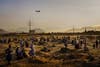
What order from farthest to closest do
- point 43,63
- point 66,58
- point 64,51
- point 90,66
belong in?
1. point 64,51
2. point 66,58
3. point 43,63
4. point 90,66

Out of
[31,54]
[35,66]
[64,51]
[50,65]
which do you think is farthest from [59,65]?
[64,51]

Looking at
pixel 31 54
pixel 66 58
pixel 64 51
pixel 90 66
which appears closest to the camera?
pixel 90 66

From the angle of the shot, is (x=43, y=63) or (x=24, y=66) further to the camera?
(x=43, y=63)

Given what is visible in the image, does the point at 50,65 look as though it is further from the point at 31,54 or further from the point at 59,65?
the point at 31,54

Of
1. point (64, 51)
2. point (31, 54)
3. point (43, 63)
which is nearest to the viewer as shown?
point (43, 63)

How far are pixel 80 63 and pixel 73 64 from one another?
0.68 m

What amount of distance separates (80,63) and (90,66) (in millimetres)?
1378

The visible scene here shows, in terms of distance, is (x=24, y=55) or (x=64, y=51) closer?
(x=24, y=55)

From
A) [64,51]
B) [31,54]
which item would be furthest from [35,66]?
[64,51]

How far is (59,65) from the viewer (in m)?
23.3

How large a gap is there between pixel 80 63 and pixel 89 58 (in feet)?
11.2

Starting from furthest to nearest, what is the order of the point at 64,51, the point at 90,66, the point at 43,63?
the point at 64,51 → the point at 43,63 → the point at 90,66

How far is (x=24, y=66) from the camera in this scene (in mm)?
22984

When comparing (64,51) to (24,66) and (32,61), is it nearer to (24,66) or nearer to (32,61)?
(32,61)
